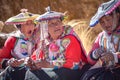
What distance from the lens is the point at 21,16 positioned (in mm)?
5203

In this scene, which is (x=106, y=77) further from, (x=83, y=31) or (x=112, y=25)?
(x=83, y=31)

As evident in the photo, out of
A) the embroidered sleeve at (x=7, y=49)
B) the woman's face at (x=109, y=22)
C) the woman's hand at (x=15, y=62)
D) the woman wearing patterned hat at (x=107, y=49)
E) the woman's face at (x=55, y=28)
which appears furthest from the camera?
the embroidered sleeve at (x=7, y=49)

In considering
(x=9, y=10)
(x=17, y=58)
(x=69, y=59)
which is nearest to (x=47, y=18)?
(x=69, y=59)

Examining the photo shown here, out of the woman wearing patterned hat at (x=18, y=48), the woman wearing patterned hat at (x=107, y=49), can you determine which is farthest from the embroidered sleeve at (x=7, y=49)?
the woman wearing patterned hat at (x=107, y=49)

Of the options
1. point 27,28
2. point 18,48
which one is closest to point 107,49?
point 27,28

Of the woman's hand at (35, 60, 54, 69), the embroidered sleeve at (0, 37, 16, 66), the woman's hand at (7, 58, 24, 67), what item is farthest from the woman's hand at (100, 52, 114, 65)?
the embroidered sleeve at (0, 37, 16, 66)

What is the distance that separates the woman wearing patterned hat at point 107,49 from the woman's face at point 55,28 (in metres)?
0.41

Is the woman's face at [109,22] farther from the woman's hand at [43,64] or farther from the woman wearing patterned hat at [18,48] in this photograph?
the woman wearing patterned hat at [18,48]

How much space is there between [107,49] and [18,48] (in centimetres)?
144

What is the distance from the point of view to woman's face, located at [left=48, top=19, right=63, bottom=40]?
177 inches

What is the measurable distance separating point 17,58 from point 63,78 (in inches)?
44.4

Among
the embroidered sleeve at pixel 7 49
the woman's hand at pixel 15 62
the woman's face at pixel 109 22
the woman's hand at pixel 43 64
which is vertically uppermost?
the woman's face at pixel 109 22

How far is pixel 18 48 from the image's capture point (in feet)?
Result: 17.1

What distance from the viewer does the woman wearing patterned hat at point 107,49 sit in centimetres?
413
